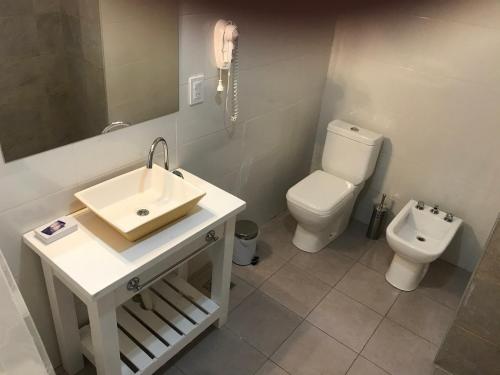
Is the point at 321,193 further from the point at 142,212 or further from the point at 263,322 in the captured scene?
the point at 142,212

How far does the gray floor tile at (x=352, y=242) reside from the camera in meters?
2.54

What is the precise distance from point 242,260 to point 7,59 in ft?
4.91

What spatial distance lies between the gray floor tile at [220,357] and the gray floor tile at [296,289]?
0.33m

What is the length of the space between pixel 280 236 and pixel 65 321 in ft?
4.45

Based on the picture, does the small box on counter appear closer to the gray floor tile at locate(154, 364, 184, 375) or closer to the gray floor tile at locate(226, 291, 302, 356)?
the gray floor tile at locate(154, 364, 184, 375)

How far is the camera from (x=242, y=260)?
7.67 feet

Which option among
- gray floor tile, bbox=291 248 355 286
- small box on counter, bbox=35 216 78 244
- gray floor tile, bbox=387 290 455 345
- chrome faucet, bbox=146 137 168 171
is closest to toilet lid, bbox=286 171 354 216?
gray floor tile, bbox=291 248 355 286

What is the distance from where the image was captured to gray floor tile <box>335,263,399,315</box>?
2.21m

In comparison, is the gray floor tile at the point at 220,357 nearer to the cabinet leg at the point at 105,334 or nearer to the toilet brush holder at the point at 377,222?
the cabinet leg at the point at 105,334

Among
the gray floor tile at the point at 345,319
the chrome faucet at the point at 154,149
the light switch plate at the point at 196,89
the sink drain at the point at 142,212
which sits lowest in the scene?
the gray floor tile at the point at 345,319

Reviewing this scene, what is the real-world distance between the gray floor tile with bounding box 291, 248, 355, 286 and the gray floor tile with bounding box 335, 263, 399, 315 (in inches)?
1.6

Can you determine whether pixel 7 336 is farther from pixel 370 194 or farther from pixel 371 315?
pixel 370 194

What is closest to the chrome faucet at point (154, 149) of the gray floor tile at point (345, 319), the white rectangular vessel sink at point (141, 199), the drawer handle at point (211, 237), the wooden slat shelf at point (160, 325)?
the white rectangular vessel sink at point (141, 199)

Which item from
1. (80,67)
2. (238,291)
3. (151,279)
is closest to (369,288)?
(238,291)
